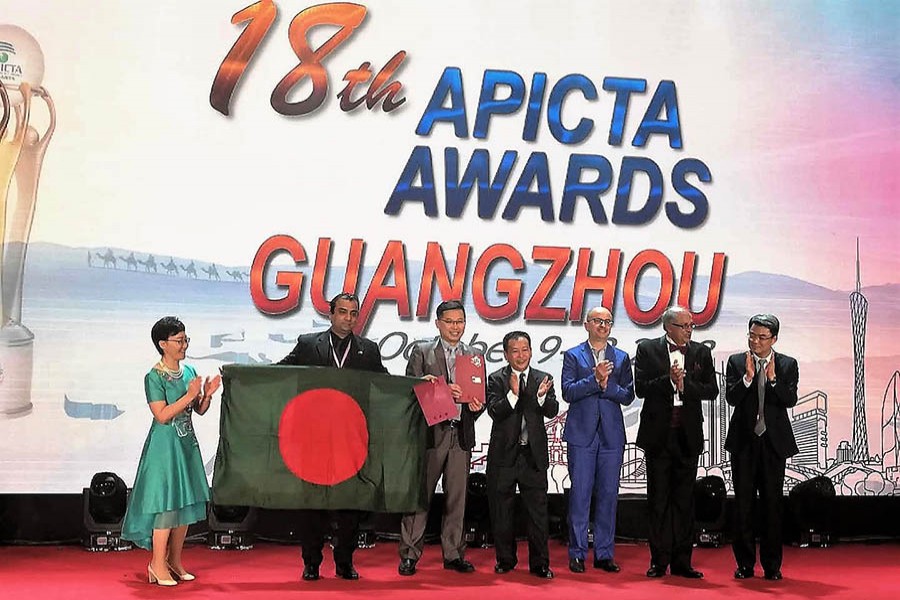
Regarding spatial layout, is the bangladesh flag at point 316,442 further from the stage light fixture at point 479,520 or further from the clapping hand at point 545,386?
the stage light fixture at point 479,520

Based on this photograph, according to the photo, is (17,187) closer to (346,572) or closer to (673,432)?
(346,572)

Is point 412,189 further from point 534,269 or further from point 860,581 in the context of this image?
point 860,581

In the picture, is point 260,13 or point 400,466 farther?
point 260,13

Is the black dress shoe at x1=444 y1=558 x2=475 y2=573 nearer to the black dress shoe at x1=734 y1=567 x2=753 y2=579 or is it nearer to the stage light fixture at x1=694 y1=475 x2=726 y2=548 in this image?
the black dress shoe at x1=734 y1=567 x2=753 y2=579

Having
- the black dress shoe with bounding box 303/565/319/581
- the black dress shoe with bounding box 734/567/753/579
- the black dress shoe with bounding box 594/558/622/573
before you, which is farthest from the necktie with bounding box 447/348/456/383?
the black dress shoe with bounding box 734/567/753/579

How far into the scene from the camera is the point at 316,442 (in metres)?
5.19

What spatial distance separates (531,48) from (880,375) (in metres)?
3.09

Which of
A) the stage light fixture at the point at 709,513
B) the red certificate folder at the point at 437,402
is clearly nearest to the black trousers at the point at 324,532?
the red certificate folder at the point at 437,402

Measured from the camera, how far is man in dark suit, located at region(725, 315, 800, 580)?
209 inches

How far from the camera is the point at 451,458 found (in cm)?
539

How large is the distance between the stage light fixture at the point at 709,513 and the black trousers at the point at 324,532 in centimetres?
230

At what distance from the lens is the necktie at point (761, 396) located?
5.31 meters

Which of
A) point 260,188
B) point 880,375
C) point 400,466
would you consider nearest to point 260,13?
point 260,188

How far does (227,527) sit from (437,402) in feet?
5.77
